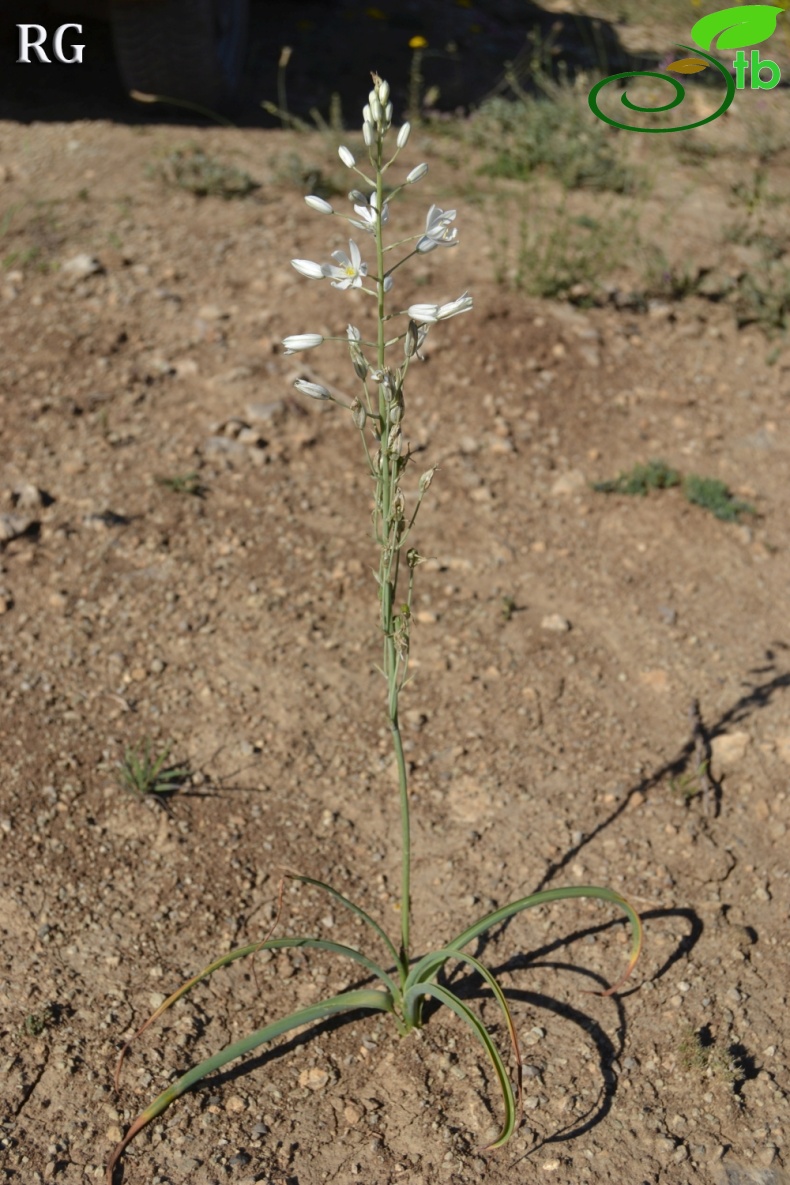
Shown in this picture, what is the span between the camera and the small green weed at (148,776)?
3113mm

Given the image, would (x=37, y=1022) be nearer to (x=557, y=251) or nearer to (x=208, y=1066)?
(x=208, y=1066)

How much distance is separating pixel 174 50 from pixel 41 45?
1052mm

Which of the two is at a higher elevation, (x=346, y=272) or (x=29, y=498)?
(x=346, y=272)

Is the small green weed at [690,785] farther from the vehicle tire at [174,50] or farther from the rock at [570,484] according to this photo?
the vehicle tire at [174,50]

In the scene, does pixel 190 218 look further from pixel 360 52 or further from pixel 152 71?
pixel 360 52

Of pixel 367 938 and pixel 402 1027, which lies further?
pixel 367 938

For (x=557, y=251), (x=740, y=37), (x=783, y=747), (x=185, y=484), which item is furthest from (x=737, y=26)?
(x=783, y=747)

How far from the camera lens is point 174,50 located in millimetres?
5863

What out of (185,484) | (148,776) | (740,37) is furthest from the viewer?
(740,37)

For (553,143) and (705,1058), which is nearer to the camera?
Result: (705,1058)

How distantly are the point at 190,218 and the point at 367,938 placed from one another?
371 centimetres

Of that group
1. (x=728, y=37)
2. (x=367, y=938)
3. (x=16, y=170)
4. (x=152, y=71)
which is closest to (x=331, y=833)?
(x=367, y=938)

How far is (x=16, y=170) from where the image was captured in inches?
223

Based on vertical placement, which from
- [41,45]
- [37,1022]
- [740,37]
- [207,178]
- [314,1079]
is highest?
[41,45]
